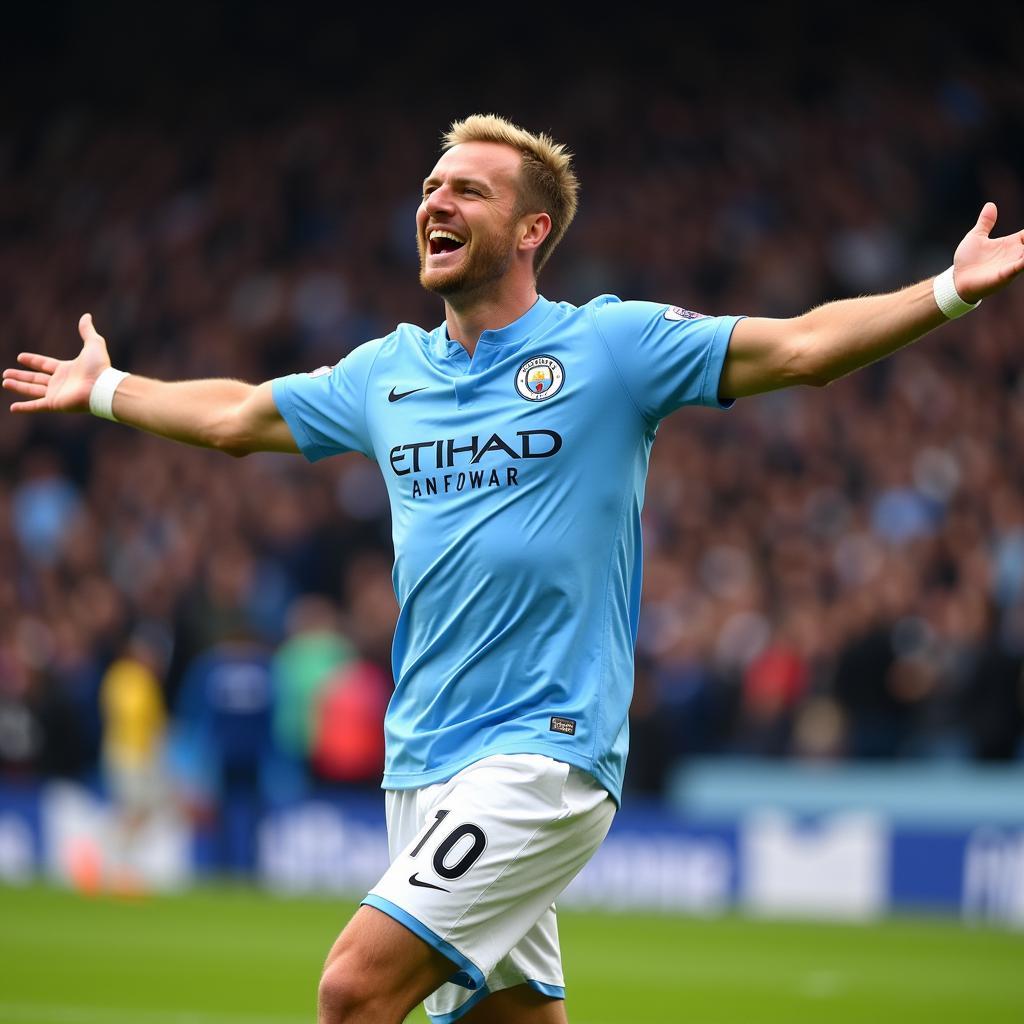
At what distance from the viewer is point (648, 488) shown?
56.6 feet

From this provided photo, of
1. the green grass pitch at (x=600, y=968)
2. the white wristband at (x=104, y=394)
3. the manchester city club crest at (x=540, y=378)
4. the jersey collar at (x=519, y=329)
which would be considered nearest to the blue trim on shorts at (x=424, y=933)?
the manchester city club crest at (x=540, y=378)

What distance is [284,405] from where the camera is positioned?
5277 mm

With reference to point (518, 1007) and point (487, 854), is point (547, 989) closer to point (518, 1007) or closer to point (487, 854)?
point (518, 1007)

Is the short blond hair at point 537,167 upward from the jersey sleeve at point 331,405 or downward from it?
upward

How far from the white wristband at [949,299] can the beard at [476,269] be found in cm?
116

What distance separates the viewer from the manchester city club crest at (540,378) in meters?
4.74

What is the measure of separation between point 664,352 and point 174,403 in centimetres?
154

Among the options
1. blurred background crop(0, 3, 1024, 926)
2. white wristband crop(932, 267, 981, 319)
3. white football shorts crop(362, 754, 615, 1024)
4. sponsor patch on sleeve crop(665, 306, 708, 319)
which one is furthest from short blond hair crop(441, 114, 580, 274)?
blurred background crop(0, 3, 1024, 926)

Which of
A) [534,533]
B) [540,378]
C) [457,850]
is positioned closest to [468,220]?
[540,378]

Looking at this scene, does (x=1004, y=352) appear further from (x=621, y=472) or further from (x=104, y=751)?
(x=621, y=472)

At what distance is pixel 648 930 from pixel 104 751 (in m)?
6.63

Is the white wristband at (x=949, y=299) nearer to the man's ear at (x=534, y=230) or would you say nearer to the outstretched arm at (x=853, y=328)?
the outstretched arm at (x=853, y=328)

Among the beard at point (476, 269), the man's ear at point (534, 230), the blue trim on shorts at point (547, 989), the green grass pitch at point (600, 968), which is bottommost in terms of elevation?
the green grass pitch at point (600, 968)

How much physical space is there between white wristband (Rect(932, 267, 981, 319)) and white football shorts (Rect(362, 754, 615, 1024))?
53.8 inches
